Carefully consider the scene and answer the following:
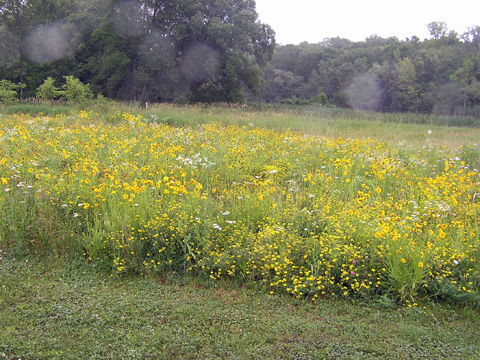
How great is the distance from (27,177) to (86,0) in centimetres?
3604

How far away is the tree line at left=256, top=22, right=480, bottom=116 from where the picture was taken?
40188 mm

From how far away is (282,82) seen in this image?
54906 mm

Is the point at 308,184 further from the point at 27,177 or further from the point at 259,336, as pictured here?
the point at 27,177

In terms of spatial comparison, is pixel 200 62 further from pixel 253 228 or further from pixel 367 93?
pixel 367 93

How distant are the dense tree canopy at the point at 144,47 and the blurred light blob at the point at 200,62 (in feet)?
0.23

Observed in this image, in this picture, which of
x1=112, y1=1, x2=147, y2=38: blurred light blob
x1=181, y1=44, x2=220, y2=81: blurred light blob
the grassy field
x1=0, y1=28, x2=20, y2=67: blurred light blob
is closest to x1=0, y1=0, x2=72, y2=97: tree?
x1=0, y1=28, x2=20, y2=67: blurred light blob

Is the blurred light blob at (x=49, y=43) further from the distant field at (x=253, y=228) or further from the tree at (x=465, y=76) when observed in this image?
the tree at (x=465, y=76)

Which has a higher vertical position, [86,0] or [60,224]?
[86,0]

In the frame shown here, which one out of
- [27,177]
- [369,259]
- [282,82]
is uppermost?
[282,82]

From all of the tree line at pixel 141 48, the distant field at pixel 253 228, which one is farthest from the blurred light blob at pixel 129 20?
the distant field at pixel 253 228

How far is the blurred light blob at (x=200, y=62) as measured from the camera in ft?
90.4

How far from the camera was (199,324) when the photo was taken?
2846 millimetres

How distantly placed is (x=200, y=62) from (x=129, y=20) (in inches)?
236

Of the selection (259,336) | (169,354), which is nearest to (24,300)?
(169,354)
